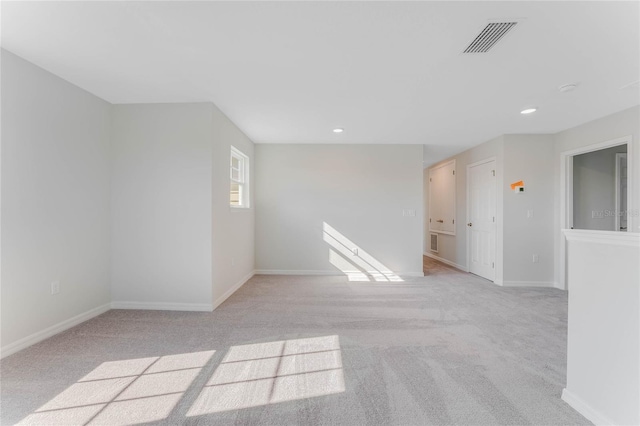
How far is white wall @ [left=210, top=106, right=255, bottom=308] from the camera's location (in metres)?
3.46

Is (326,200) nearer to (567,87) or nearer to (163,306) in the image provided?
(163,306)

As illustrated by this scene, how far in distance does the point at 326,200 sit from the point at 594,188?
14.3 ft

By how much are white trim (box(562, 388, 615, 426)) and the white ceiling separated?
2381mm

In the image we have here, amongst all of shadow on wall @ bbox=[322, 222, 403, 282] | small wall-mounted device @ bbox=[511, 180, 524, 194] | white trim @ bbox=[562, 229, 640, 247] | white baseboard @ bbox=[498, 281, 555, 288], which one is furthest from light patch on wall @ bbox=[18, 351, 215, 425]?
small wall-mounted device @ bbox=[511, 180, 524, 194]

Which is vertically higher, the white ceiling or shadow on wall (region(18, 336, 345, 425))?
the white ceiling

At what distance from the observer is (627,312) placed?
4.73 feet

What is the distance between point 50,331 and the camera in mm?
2623

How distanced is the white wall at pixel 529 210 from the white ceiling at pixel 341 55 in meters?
0.86

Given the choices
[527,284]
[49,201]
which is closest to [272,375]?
[49,201]

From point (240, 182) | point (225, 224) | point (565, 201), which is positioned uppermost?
point (240, 182)

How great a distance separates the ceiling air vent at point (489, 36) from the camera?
1.90m

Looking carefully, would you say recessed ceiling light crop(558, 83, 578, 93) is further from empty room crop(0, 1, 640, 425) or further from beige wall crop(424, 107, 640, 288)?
beige wall crop(424, 107, 640, 288)

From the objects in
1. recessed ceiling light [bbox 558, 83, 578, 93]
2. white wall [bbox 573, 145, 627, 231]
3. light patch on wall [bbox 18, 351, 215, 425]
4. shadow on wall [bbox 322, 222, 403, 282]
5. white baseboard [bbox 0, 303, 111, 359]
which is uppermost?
recessed ceiling light [bbox 558, 83, 578, 93]

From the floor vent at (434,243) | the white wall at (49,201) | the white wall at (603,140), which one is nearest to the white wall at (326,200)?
the white wall at (603,140)
